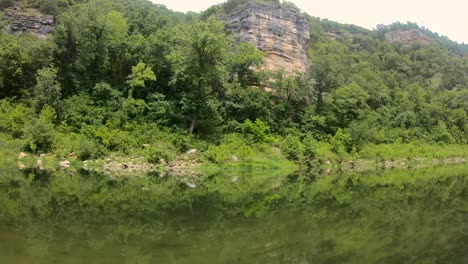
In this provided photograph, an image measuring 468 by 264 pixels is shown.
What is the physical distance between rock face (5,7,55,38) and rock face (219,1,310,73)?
2810 cm

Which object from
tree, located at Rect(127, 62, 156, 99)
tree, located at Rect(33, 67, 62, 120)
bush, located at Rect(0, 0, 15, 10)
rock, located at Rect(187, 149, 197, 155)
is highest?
bush, located at Rect(0, 0, 15, 10)

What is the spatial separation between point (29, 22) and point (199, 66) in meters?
30.6

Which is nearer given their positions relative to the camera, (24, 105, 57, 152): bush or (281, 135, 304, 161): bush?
(24, 105, 57, 152): bush

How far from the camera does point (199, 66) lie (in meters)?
37.9

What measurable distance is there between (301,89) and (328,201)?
116 ft

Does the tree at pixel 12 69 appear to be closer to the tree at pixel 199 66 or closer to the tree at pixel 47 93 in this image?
the tree at pixel 47 93

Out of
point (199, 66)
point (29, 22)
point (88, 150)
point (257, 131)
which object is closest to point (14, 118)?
point (88, 150)

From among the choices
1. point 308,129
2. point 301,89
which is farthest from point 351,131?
point 301,89

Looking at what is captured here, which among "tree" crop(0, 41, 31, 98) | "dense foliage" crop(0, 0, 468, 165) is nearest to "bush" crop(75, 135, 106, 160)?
"dense foliage" crop(0, 0, 468, 165)

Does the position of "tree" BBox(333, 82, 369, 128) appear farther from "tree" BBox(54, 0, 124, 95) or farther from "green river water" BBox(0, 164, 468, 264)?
"green river water" BBox(0, 164, 468, 264)

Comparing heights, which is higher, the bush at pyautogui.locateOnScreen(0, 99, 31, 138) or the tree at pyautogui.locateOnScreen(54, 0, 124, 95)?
the tree at pyautogui.locateOnScreen(54, 0, 124, 95)

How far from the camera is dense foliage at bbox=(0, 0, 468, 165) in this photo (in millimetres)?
33750

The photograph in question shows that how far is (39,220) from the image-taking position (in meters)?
10.6

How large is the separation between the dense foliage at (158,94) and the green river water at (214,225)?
13.9 m
